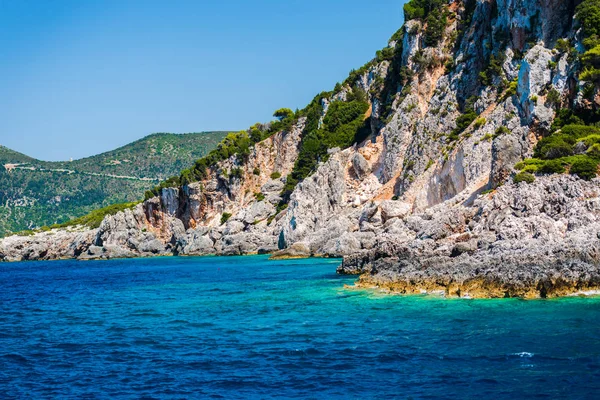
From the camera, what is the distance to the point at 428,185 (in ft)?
180

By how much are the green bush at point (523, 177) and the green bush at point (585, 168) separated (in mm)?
1914

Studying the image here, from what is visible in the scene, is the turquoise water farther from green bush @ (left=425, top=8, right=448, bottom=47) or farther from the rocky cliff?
green bush @ (left=425, top=8, right=448, bottom=47)

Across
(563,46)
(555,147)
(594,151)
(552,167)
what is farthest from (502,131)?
(552,167)

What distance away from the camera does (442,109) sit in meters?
63.2

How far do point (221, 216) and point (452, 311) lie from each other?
72.2m

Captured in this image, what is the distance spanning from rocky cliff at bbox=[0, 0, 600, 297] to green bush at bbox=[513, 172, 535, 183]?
0.28 m

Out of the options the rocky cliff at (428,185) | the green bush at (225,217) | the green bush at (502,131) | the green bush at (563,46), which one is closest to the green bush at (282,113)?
the rocky cliff at (428,185)

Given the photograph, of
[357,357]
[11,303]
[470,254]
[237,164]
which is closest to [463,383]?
[357,357]

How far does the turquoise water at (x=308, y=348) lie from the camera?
14.4m

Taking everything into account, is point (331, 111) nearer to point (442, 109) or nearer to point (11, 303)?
point (442, 109)

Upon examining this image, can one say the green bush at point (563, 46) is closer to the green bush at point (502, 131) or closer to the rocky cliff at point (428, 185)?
the rocky cliff at point (428, 185)

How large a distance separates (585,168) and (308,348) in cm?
1939

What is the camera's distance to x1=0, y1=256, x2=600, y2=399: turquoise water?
1439 cm

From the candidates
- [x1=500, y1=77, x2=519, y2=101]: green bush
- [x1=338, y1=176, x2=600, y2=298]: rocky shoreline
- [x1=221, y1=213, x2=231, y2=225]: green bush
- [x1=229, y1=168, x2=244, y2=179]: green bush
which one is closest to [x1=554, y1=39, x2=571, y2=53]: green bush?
[x1=500, y1=77, x2=519, y2=101]: green bush
